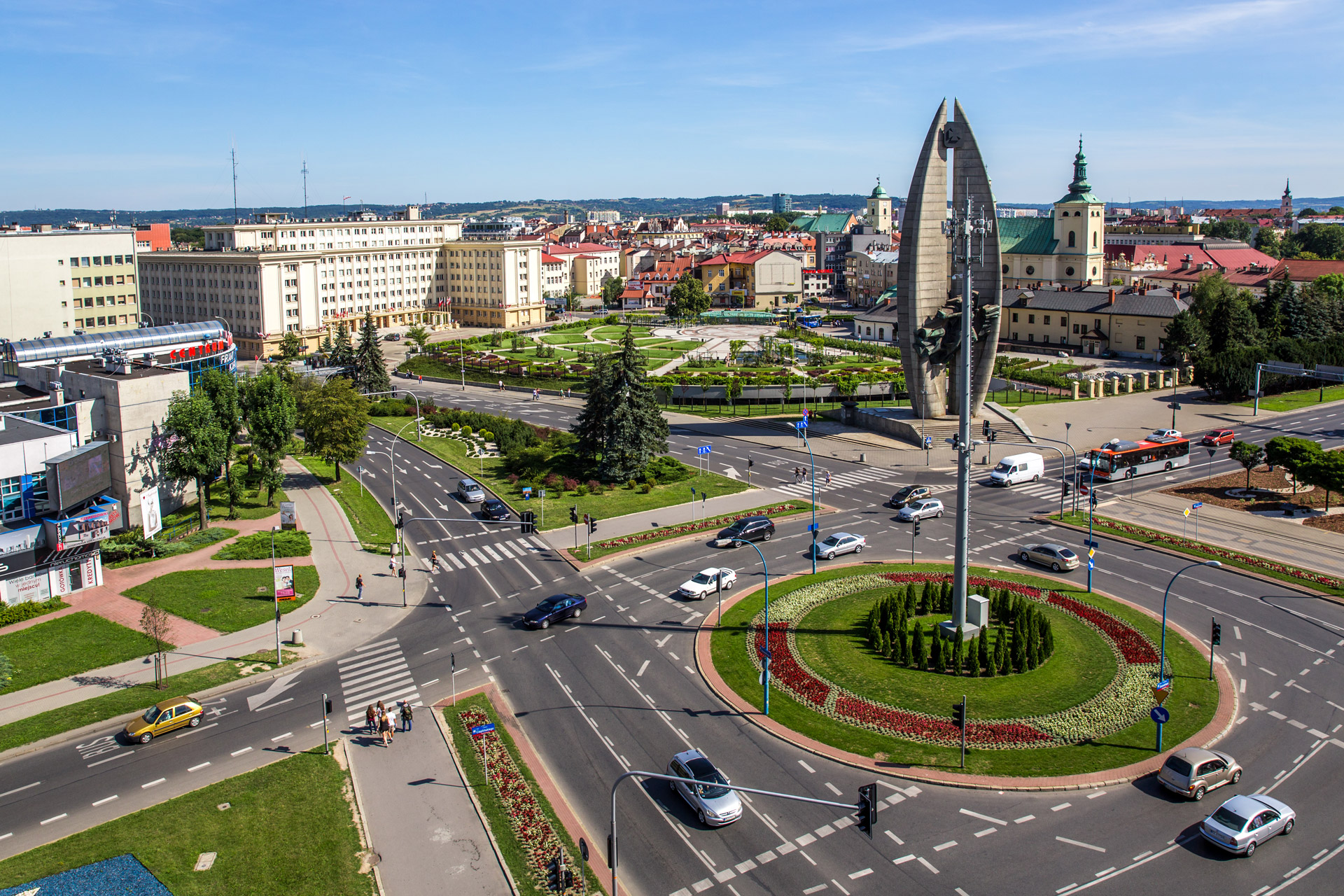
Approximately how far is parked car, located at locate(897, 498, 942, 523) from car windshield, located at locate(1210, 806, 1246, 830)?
31204mm

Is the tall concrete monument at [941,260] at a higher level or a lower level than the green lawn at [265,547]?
higher

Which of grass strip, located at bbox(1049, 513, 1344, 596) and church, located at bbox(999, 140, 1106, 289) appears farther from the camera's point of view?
church, located at bbox(999, 140, 1106, 289)

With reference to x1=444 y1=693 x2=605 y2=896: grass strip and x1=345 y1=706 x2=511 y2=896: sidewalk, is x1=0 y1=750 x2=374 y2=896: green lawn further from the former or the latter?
x1=444 y1=693 x2=605 y2=896: grass strip

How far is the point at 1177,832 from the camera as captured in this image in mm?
27641

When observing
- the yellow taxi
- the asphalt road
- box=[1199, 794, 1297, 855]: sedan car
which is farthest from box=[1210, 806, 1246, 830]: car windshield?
the yellow taxi

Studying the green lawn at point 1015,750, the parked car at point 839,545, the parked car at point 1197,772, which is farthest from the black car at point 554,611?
the parked car at point 1197,772

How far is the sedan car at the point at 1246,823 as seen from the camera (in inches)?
1040


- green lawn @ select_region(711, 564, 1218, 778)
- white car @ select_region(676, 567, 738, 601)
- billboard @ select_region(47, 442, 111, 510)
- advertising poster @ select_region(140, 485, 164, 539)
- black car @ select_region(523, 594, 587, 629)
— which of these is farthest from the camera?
advertising poster @ select_region(140, 485, 164, 539)

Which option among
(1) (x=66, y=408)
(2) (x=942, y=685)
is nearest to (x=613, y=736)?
(2) (x=942, y=685)

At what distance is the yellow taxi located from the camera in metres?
34.3

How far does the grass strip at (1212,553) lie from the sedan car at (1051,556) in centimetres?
615

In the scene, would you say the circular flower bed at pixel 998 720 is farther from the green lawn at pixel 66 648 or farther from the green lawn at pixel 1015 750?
the green lawn at pixel 66 648

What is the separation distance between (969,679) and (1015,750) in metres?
5.41

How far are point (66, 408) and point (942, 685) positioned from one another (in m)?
49.7
